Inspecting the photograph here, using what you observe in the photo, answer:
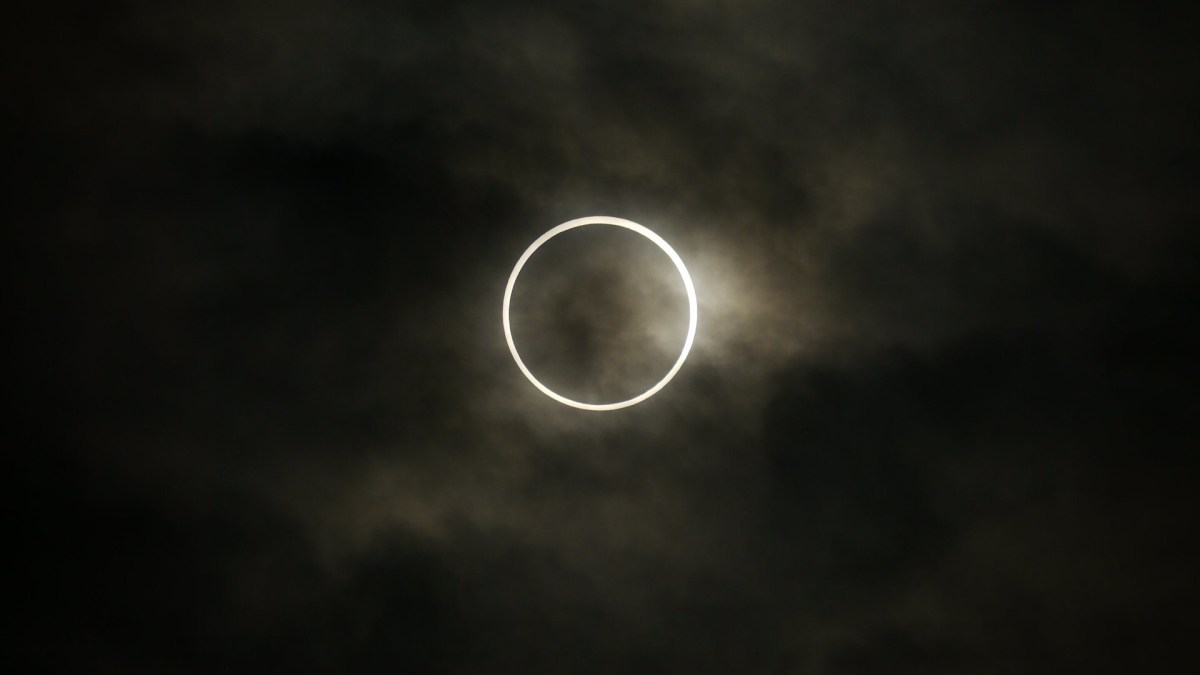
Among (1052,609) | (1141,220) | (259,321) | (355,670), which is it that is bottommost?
(355,670)

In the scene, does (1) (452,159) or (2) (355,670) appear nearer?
(1) (452,159)

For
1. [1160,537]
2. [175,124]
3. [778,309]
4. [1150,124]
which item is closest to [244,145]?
[175,124]

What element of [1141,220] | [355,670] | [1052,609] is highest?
[1141,220]

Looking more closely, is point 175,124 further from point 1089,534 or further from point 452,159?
point 1089,534

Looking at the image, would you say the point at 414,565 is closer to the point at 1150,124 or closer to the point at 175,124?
the point at 175,124

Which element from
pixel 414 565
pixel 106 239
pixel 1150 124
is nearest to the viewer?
pixel 1150 124

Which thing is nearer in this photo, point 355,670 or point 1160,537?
point 1160,537

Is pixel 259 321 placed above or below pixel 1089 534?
above

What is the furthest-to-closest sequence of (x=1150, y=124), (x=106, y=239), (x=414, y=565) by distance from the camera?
(x=414, y=565) < (x=106, y=239) < (x=1150, y=124)

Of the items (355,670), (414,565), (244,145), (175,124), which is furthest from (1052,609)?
(175,124)
